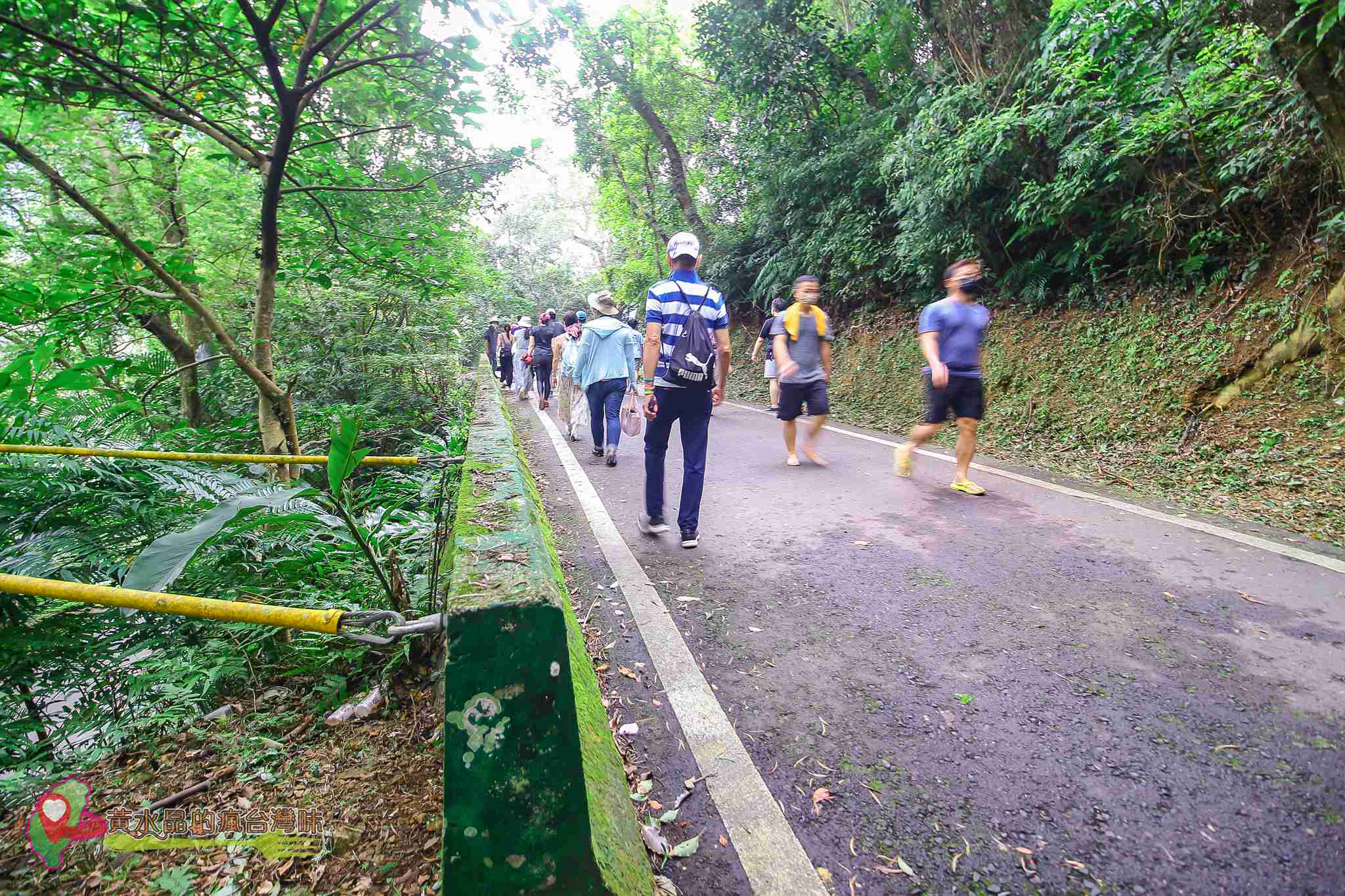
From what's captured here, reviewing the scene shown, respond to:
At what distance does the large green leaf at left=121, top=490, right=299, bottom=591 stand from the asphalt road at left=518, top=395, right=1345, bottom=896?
5.01 feet

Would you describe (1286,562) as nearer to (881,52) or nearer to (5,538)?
(5,538)

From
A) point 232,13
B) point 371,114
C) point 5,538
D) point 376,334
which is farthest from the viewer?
point 376,334

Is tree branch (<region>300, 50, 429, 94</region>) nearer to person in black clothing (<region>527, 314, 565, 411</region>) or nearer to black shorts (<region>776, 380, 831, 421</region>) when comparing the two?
black shorts (<region>776, 380, 831, 421</region>)

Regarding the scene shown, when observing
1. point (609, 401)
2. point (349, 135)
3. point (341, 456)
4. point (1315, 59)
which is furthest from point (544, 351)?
point (341, 456)

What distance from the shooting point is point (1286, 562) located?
3906 mm

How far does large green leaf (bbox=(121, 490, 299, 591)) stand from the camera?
1824 millimetres

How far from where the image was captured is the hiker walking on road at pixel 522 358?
1530 cm

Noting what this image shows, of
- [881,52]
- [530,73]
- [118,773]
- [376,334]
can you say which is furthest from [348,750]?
[881,52]

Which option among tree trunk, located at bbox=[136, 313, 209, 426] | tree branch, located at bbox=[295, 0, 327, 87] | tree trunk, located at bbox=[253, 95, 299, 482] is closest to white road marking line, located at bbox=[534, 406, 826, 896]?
tree trunk, located at bbox=[253, 95, 299, 482]

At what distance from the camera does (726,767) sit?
2285 millimetres

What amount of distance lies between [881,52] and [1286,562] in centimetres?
1192

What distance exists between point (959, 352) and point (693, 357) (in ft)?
8.48

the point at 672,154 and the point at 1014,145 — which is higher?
the point at 672,154

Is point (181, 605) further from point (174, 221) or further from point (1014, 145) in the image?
point (1014, 145)
